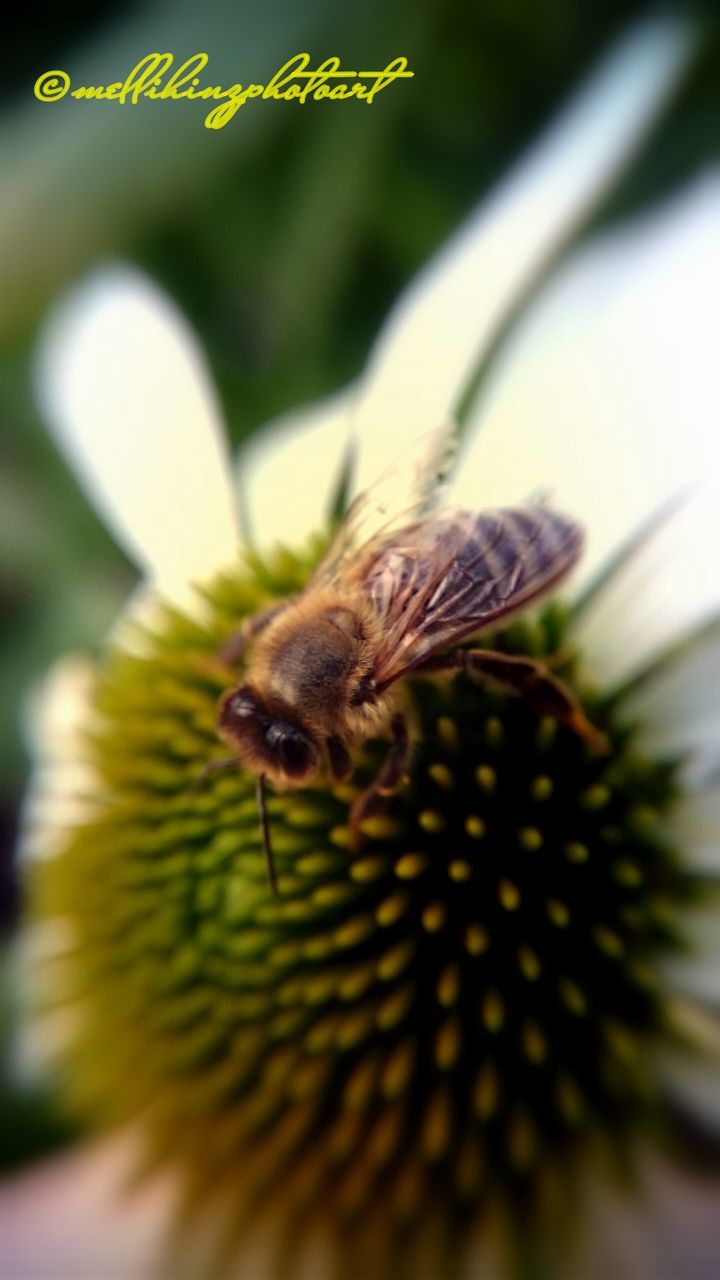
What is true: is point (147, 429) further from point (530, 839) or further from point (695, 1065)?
point (695, 1065)

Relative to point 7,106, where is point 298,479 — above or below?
below

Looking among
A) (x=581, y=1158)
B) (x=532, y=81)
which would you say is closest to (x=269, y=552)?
(x=581, y=1158)

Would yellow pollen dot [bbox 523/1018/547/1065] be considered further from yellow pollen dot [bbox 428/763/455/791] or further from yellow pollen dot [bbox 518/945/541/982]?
yellow pollen dot [bbox 428/763/455/791]

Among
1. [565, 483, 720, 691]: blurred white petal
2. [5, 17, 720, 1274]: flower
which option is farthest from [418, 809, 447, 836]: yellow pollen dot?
[565, 483, 720, 691]: blurred white petal

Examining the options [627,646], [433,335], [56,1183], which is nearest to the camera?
[627,646]

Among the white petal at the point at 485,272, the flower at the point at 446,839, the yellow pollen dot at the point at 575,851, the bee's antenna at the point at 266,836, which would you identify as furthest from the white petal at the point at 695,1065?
the white petal at the point at 485,272

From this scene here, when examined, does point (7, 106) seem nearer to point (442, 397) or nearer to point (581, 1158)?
point (442, 397)

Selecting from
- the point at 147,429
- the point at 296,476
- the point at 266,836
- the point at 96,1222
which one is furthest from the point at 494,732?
the point at 96,1222

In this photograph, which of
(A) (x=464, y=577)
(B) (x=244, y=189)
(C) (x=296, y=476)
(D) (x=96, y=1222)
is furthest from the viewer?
(B) (x=244, y=189)
